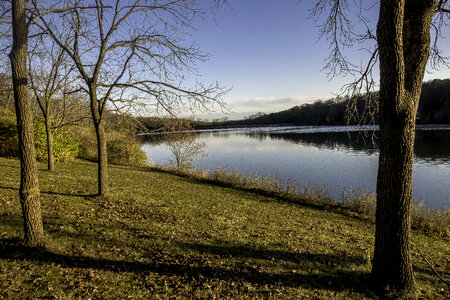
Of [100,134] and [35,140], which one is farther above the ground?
[100,134]

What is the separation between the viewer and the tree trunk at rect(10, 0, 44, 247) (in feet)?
12.4

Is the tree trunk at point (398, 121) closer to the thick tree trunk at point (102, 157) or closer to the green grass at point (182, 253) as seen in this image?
the green grass at point (182, 253)

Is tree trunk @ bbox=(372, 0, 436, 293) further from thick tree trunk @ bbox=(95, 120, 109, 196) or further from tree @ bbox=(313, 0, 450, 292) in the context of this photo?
thick tree trunk @ bbox=(95, 120, 109, 196)

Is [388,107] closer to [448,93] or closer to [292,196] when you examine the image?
[292,196]

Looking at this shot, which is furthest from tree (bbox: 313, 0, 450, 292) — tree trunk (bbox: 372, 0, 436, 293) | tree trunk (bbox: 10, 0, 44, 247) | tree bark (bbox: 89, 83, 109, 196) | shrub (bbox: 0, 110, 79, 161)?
shrub (bbox: 0, 110, 79, 161)

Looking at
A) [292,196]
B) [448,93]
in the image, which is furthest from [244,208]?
[448,93]

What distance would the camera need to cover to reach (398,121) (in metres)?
3.38

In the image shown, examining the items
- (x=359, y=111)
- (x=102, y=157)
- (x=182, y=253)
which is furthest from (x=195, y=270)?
(x=359, y=111)

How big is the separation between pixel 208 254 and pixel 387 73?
4515 millimetres

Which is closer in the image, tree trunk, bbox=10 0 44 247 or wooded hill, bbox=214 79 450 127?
tree trunk, bbox=10 0 44 247

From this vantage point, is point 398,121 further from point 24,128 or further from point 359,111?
point 359,111

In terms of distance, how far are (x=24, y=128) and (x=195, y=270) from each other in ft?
12.6

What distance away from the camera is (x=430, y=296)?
3.75 m

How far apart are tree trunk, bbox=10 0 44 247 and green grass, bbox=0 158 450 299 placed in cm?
46
